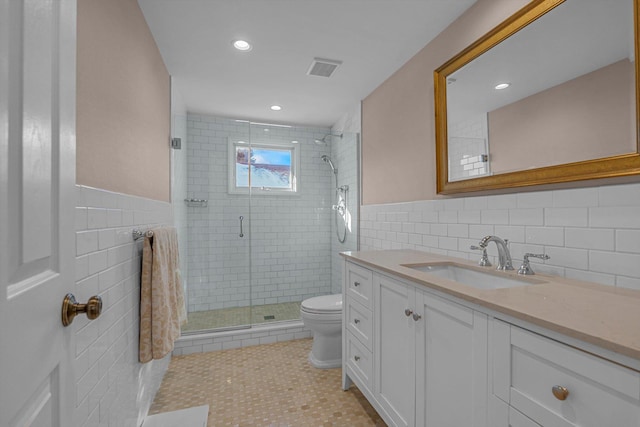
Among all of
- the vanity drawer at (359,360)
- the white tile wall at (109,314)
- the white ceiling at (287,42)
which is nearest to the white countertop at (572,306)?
the vanity drawer at (359,360)

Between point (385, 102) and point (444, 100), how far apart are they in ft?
2.68

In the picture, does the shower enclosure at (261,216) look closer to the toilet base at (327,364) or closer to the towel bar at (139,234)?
the toilet base at (327,364)

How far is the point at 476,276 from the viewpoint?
1515 millimetres

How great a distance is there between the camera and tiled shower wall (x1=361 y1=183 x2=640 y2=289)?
1.06m

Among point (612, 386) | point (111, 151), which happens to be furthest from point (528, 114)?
point (111, 151)

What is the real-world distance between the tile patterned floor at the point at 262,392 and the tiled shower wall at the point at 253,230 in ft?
2.98

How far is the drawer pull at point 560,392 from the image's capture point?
2.27 feet

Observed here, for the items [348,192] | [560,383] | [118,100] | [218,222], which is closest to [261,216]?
[218,222]

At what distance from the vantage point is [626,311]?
798 mm

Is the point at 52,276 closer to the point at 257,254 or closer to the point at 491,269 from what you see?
the point at 491,269

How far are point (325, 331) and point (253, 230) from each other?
158cm

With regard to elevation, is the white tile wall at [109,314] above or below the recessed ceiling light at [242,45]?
below

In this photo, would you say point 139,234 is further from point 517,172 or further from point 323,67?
point 517,172

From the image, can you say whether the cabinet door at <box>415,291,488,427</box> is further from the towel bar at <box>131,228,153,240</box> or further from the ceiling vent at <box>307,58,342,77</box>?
the ceiling vent at <box>307,58,342,77</box>
